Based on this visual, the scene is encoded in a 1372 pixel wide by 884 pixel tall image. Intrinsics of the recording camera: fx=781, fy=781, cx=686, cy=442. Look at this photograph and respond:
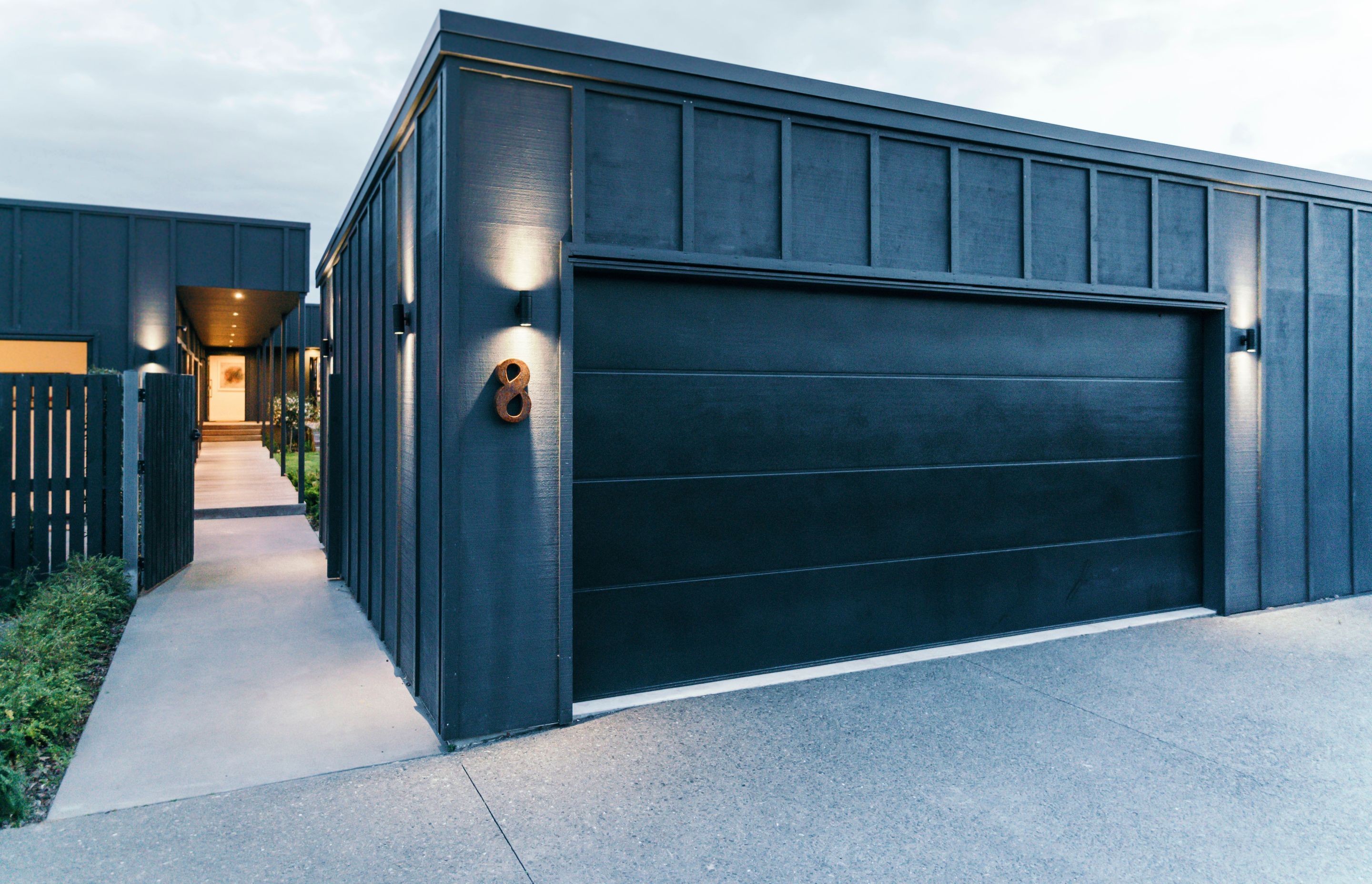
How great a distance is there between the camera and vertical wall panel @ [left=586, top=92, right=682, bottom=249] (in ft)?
13.6

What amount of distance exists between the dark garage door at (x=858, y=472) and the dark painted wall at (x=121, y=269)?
12.6 metres

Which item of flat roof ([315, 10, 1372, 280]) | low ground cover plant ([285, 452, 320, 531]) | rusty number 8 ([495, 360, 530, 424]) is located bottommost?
low ground cover plant ([285, 452, 320, 531])

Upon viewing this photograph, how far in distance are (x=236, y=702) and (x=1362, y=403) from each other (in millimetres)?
8967

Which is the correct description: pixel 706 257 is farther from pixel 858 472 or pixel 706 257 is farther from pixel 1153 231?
pixel 1153 231

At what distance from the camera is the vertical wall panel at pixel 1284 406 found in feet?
20.9

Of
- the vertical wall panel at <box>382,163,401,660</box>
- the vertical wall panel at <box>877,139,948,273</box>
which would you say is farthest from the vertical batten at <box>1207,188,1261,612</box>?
the vertical wall panel at <box>382,163,401,660</box>

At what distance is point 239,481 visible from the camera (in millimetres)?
14023

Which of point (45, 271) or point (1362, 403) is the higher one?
point (45, 271)

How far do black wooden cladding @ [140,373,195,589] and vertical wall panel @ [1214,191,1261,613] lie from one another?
901 centimetres

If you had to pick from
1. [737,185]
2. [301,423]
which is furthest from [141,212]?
[737,185]

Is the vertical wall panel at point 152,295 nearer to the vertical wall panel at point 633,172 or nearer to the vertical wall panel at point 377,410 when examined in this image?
the vertical wall panel at point 377,410

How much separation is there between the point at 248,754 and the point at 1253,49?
1238cm

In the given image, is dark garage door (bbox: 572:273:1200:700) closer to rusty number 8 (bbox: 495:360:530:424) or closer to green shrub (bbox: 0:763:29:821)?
rusty number 8 (bbox: 495:360:530:424)

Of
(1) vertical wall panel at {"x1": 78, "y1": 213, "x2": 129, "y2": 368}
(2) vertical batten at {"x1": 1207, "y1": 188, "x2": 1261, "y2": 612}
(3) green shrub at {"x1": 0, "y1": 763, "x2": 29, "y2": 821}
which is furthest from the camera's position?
(1) vertical wall panel at {"x1": 78, "y1": 213, "x2": 129, "y2": 368}
